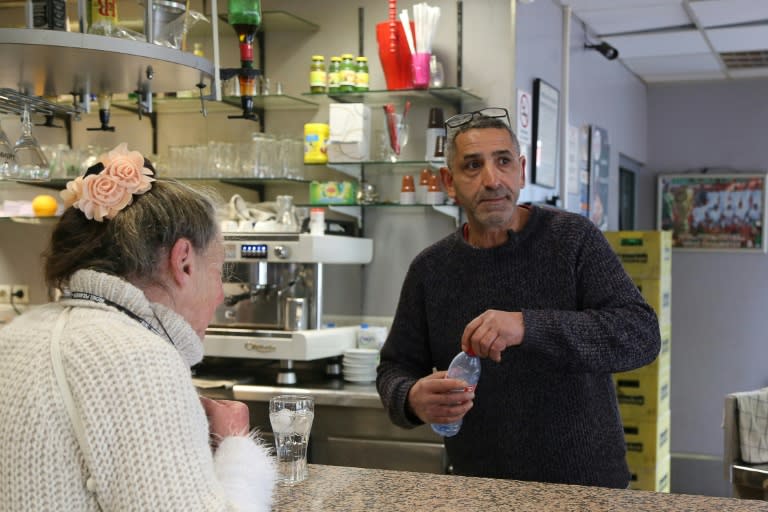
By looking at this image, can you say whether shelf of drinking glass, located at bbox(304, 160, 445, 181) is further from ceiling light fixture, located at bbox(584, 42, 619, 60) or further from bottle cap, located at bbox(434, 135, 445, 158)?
ceiling light fixture, located at bbox(584, 42, 619, 60)

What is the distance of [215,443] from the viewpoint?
4.74 feet

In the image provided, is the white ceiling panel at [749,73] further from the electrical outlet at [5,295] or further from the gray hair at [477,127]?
the electrical outlet at [5,295]

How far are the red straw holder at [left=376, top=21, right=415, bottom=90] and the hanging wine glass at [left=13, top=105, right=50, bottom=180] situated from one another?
71.1 inches

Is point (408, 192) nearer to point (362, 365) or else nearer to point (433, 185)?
point (433, 185)

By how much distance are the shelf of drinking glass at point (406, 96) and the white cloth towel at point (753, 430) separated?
168 cm

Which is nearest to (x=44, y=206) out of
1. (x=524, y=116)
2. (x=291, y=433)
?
(x=524, y=116)

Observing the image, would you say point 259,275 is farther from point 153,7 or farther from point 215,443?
point 215,443

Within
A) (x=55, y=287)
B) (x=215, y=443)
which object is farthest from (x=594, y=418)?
(x=55, y=287)

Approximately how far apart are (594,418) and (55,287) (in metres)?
1.32

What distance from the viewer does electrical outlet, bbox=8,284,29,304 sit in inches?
182

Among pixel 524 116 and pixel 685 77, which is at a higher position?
pixel 685 77

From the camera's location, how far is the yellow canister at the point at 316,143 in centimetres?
402

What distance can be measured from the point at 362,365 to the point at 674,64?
3806 millimetres

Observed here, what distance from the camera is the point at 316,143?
4.03 meters
